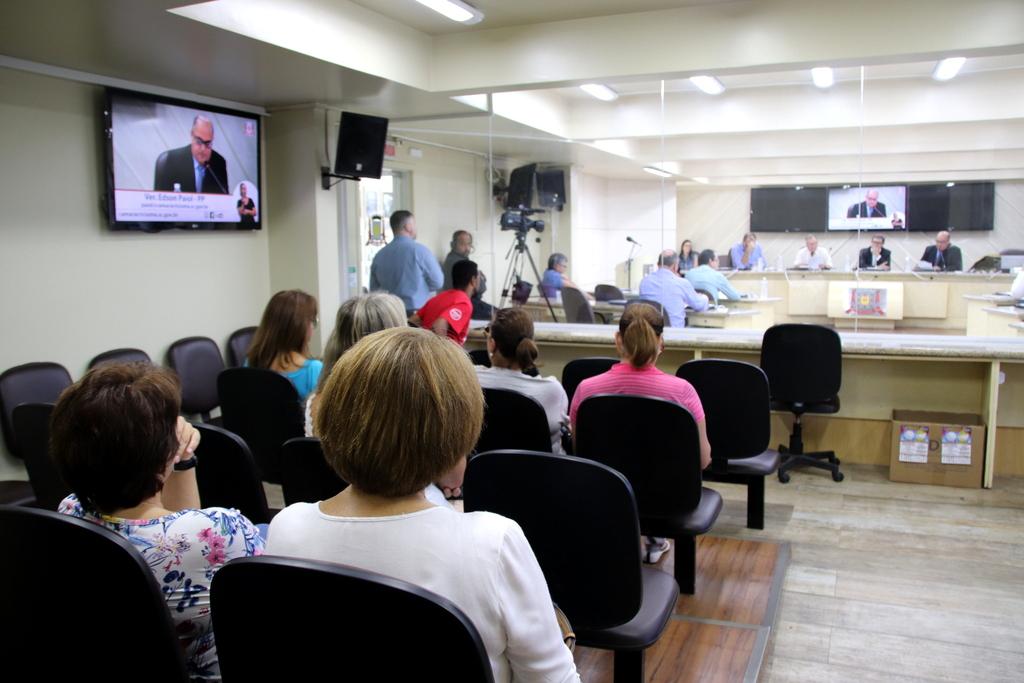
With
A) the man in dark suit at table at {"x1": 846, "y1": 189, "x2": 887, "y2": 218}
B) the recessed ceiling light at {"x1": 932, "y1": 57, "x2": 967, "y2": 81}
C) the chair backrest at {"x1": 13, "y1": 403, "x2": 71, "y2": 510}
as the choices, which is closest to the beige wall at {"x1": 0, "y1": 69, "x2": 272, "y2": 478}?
the chair backrest at {"x1": 13, "y1": 403, "x2": 71, "y2": 510}

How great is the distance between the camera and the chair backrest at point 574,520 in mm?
1780

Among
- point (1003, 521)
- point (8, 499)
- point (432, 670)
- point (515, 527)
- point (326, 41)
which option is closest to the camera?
point (432, 670)

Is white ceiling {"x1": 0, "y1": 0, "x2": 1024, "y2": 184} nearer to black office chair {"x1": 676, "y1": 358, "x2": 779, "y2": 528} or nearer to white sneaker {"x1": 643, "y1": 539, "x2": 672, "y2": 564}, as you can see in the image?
black office chair {"x1": 676, "y1": 358, "x2": 779, "y2": 528}

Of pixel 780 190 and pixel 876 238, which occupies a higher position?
pixel 780 190

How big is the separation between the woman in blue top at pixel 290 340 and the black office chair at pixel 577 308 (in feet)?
9.73

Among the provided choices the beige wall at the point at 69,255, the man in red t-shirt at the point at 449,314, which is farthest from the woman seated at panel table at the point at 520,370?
the beige wall at the point at 69,255

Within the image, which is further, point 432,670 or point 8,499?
point 8,499

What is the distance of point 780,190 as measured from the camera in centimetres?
558

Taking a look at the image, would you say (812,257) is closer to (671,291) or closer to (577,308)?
(671,291)

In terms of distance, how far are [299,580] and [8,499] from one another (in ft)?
10.6

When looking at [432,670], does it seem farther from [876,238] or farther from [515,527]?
[876,238]

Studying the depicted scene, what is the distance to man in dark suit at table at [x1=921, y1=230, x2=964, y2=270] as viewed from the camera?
4934 mm

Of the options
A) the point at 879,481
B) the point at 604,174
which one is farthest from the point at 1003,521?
the point at 604,174

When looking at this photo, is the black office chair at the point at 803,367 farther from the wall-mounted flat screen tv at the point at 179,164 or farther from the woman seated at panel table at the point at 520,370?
the wall-mounted flat screen tv at the point at 179,164
